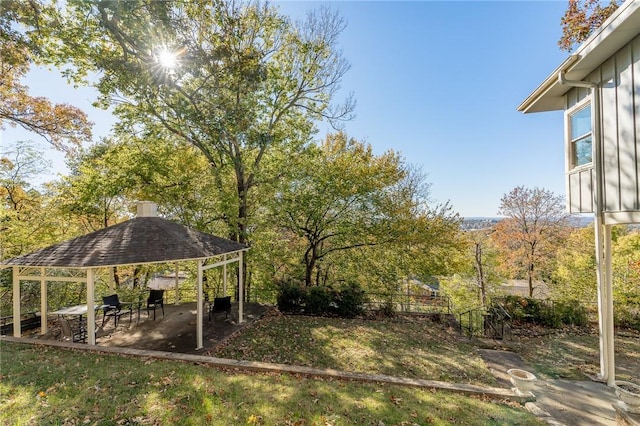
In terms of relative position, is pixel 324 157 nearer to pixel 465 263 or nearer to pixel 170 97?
pixel 170 97

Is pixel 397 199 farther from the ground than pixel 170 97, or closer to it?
closer to it

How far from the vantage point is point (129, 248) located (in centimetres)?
742

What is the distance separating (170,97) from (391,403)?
1136 cm

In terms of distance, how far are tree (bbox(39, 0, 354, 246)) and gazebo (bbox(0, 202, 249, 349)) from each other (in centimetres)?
332

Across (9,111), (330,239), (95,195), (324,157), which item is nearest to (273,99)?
(324,157)

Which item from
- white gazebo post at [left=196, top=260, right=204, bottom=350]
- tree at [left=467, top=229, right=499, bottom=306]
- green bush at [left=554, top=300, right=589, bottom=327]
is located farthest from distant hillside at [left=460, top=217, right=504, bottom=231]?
white gazebo post at [left=196, top=260, right=204, bottom=350]

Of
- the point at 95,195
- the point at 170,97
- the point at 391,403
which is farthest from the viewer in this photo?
the point at 95,195

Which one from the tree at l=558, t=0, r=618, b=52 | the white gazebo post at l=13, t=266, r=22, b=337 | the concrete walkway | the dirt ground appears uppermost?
the tree at l=558, t=0, r=618, b=52

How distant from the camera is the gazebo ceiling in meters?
6.82

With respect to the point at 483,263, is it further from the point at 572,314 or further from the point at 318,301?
the point at 318,301

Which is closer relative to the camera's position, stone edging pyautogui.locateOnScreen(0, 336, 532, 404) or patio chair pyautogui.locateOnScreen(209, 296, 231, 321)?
stone edging pyautogui.locateOnScreen(0, 336, 532, 404)

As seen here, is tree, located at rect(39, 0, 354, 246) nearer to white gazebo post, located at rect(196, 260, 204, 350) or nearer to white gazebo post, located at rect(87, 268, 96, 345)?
white gazebo post, located at rect(196, 260, 204, 350)

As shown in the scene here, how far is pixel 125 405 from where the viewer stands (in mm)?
3939

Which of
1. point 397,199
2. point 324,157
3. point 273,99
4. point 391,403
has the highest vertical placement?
point 273,99
